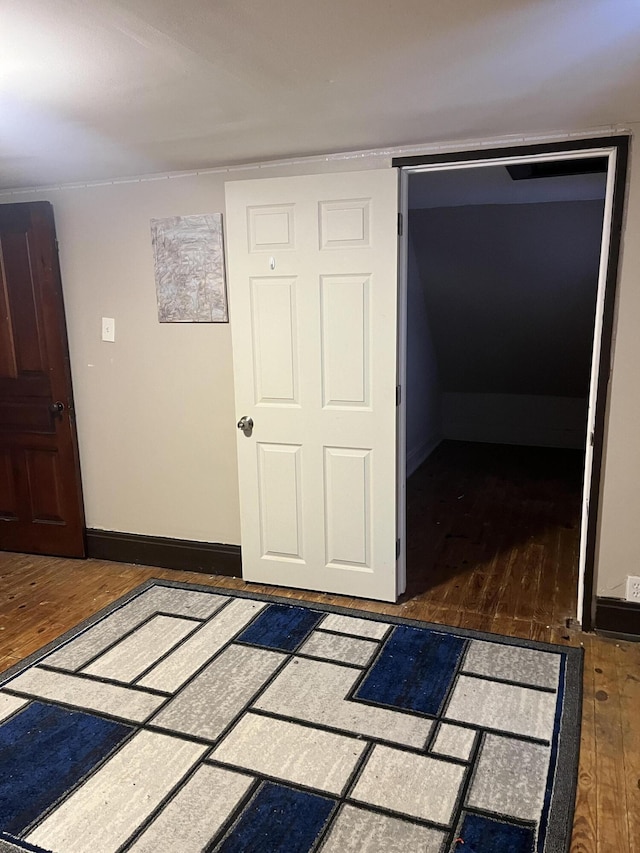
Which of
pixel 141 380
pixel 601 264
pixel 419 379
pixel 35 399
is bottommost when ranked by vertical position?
pixel 419 379

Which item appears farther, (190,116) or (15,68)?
(190,116)

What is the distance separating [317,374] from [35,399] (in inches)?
68.3

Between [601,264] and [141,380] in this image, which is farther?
[141,380]

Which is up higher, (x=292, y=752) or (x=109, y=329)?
(x=109, y=329)

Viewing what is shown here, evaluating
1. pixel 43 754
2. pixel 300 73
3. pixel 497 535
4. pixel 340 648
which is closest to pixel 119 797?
pixel 43 754

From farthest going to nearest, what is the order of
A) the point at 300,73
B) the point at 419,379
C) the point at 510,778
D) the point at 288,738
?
1. the point at 419,379
2. the point at 288,738
3. the point at 510,778
4. the point at 300,73

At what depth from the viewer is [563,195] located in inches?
161

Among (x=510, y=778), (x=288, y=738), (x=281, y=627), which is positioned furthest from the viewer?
(x=281, y=627)

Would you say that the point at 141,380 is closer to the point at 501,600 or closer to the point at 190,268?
the point at 190,268

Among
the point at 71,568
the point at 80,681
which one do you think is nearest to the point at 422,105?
the point at 80,681

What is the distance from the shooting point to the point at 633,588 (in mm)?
2789

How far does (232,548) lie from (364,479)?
893mm

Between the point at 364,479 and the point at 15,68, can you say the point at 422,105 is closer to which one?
the point at 15,68

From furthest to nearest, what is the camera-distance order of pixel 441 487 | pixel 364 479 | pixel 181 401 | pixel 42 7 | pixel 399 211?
pixel 441 487 < pixel 181 401 < pixel 364 479 < pixel 399 211 < pixel 42 7
